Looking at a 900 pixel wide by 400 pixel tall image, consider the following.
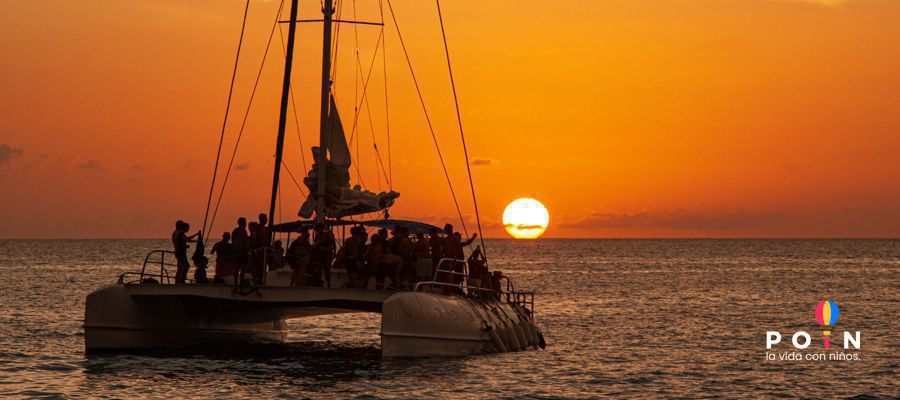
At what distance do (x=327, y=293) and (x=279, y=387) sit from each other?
1969mm

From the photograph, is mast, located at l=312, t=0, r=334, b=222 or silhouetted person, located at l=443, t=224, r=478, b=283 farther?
mast, located at l=312, t=0, r=334, b=222

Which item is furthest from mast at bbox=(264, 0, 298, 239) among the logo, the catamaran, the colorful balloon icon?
the colorful balloon icon

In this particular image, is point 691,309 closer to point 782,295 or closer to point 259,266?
point 782,295

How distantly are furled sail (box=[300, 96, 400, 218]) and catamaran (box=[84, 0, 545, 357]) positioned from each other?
23mm

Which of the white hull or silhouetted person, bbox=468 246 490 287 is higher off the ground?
silhouetted person, bbox=468 246 490 287

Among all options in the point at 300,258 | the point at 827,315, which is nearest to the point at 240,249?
the point at 300,258

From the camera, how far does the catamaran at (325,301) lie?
73.7 feet

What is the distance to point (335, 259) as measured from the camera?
25219 mm

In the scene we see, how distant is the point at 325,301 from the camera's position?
22703 mm

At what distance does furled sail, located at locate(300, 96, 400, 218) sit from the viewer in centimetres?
2686

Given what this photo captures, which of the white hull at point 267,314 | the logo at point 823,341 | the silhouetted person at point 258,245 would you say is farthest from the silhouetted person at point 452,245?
the logo at point 823,341

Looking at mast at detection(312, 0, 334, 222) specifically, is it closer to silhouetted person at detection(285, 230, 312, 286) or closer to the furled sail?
the furled sail

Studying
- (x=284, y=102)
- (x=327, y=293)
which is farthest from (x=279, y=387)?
(x=284, y=102)

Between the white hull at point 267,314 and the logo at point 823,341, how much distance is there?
7003 mm
